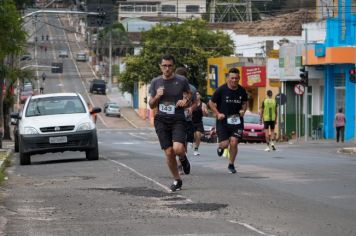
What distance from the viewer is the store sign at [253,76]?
6631cm

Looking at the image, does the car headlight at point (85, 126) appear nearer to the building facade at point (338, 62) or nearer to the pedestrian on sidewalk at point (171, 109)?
the pedestrian on sidewalk at point (171, 109)

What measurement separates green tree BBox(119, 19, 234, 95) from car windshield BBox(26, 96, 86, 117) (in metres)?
59.8

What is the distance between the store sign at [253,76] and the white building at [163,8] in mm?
38205

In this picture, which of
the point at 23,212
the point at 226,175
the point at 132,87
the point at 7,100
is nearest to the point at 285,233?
the point at 23,212

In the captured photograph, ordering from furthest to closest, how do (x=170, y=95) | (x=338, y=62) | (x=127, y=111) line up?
(x=127, y=111) < (x=338, y=62) < (x=170, y=95)

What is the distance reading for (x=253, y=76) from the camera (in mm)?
66688

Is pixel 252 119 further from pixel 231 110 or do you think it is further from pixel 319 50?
pixel 231 110

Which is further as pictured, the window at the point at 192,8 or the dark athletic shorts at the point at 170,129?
the window at the point at 192,8

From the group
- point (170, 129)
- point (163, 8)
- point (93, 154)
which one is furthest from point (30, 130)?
point (163, 8)

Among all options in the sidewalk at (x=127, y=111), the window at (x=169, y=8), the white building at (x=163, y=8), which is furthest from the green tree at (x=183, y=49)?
the window at (x=169, y=8)

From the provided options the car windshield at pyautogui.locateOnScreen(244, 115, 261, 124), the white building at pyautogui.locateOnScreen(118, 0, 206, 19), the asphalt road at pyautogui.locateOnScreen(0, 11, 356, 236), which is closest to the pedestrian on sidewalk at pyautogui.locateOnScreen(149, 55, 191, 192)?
the asphalt road at pyautogui.locateOnScreen(0, 11, 356, 236)

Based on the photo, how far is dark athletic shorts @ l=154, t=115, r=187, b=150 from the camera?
14.7m

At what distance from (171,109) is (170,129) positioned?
309 mm

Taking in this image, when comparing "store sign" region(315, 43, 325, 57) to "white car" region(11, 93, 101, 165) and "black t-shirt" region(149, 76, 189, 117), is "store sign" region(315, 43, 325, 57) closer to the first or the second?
"white car" region(11, 93, 101, 165)
